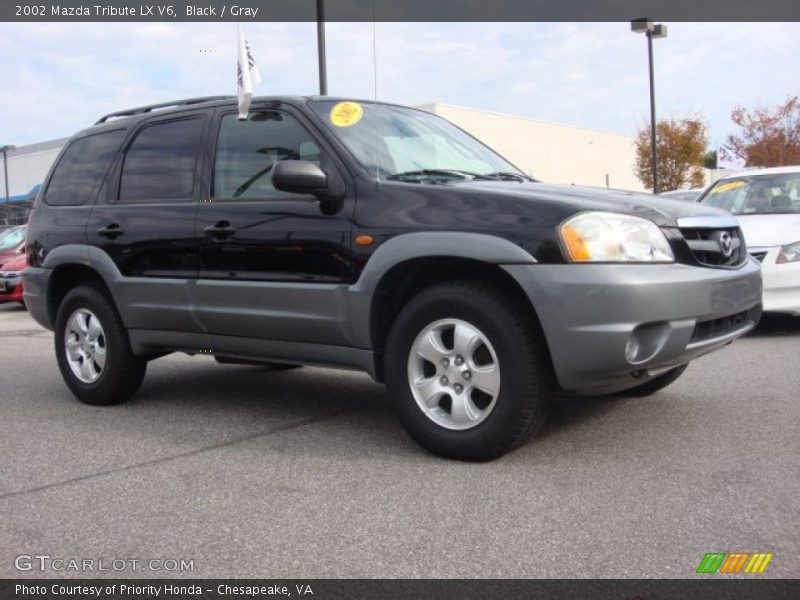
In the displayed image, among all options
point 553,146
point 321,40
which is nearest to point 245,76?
point 321,40

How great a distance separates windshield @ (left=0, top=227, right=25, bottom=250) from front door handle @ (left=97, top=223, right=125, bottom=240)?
455 inches

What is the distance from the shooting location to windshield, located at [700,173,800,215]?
8.30 meters

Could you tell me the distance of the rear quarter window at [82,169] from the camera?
5746mm

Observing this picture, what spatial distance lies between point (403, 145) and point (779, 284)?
4344 mm

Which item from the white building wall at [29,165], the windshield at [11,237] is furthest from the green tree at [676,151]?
the white building wall at [29,165]

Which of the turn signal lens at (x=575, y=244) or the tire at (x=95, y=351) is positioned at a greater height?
the turn signal lens at (x=575, y=244)

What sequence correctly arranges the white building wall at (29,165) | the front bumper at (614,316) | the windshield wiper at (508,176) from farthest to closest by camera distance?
the white building wall at (29,165), the windshield wiper at (508,176), the front bumper at (614,316)

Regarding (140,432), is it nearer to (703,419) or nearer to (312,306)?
(312,306)

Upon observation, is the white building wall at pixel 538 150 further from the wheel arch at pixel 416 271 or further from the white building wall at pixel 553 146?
the wheel arch at pixel 416 271

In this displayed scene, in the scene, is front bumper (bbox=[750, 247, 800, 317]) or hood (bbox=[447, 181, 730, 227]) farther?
front bumper (bbox=[750, 247, 800, 317])

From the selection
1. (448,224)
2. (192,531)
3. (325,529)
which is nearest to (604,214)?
(448,224)

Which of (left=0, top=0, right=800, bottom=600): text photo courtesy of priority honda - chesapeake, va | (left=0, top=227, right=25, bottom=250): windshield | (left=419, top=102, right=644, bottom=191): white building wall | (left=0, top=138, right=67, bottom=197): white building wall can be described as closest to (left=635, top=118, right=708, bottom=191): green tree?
(left=419, top=102, right=644, bottom=191): white building wall

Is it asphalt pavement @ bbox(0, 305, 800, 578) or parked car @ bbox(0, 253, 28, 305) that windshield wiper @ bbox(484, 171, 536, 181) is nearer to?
asphalt pavement @ bbox(0, 305, 800, 578)

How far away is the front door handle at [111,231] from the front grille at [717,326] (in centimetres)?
353
